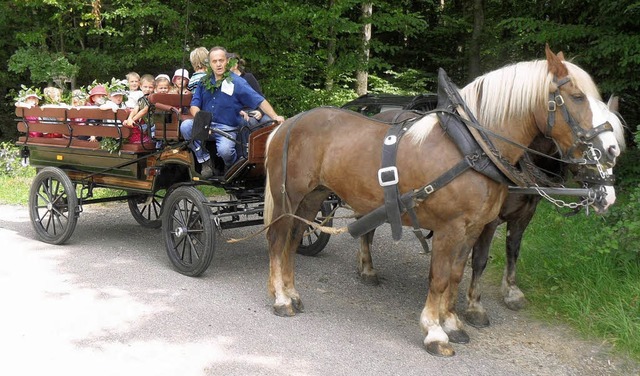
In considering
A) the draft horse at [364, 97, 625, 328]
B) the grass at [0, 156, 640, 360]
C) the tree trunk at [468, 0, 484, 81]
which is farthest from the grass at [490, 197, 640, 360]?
the tree trunk at [468, 0, 484, 81]

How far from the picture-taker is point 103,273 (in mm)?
6047

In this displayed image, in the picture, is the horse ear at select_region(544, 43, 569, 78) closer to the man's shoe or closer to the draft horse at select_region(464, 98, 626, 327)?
the draft horse at select_region(464, 98, 626, 327)

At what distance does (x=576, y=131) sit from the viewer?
12.3 feet

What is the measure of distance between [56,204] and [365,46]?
26.1 feet

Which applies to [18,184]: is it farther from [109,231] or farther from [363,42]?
[363,42]

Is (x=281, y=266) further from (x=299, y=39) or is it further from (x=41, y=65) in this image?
(x=41, y=65)

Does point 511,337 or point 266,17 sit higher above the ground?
point 266,17

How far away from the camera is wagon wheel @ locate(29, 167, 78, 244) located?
22.5 feet

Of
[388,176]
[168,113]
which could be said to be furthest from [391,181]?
[168,113]

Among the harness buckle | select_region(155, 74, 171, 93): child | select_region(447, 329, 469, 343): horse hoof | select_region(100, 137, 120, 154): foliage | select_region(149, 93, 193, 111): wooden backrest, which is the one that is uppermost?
select_region(155, 74, 171, 93): child

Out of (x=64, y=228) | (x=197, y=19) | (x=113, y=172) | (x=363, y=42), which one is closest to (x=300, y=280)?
(x=113, y=172)

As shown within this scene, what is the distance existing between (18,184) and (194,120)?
7492 mm

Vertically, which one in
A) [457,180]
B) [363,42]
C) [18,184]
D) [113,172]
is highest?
[363,42]

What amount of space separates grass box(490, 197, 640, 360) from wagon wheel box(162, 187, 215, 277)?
288 cm
